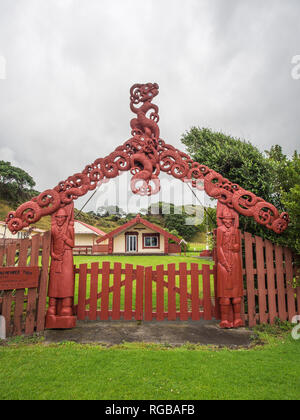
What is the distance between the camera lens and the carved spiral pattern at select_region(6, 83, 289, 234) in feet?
16.9

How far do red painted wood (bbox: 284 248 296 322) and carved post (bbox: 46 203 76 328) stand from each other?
4470mm

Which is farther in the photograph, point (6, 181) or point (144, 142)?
point (6, 181)

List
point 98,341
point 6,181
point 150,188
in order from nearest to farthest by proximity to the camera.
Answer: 1. point 98,341
2. point 150,188
3. point 6,181

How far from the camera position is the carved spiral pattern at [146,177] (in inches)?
203

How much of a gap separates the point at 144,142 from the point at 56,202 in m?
2.43

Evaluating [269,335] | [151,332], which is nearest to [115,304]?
[151,332]

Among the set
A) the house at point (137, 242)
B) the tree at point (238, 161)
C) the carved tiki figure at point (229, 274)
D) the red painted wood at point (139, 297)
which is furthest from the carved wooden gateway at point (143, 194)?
the house at point (137, 242)

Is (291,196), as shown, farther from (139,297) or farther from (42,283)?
(42,283)

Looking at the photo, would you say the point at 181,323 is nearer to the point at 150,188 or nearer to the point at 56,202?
the point at 150,188

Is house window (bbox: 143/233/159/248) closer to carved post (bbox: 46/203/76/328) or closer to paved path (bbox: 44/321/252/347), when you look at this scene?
paved path (bbox: 44/321/252/347)

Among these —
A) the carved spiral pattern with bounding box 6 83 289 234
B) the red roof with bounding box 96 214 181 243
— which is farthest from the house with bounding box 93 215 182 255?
the carved spiral pattern with bounding box 6 83 289 234

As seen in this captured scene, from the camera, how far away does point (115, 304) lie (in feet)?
17.2

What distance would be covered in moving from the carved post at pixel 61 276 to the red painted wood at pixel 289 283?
4.47m

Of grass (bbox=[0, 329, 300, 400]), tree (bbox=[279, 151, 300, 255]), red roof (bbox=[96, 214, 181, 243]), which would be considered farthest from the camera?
red roof (bbox=[96, 214, 181, 243])
